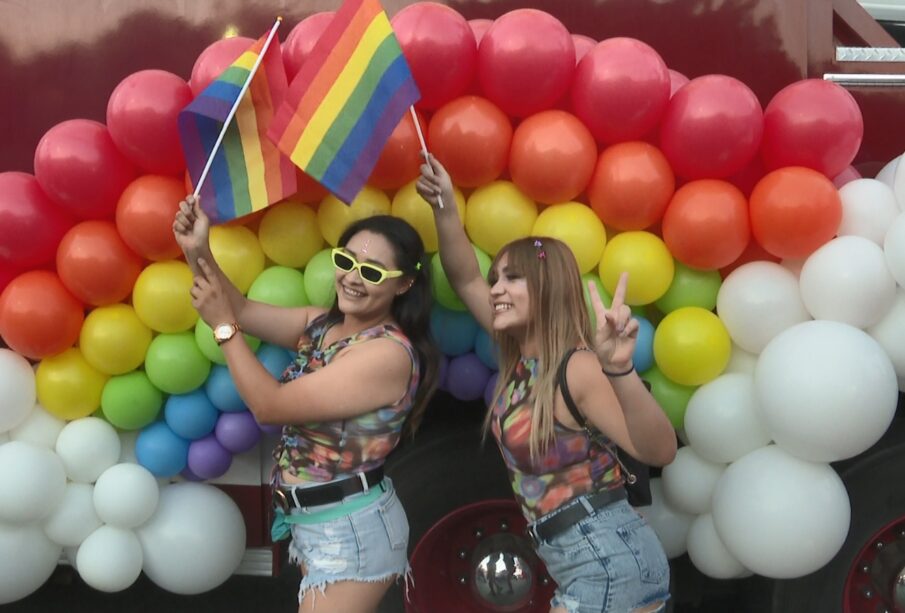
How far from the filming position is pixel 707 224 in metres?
2.34

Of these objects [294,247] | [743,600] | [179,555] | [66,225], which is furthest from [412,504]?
[66,225]

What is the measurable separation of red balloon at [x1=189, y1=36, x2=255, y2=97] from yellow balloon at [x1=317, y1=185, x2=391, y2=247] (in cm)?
46

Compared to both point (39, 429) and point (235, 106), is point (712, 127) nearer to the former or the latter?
point (235, 106)

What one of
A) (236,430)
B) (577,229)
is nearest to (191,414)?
(236,430)

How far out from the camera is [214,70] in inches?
95.8

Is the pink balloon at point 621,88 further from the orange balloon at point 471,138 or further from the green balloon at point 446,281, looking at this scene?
the green balloon at point 446,281

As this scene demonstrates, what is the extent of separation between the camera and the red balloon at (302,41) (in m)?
2.46


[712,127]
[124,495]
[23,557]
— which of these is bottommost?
[23,557]

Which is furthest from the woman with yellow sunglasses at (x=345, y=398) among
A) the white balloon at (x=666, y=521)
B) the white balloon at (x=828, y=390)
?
the white balloon at (x=828, y=390)

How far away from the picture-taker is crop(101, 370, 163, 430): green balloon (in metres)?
2.57

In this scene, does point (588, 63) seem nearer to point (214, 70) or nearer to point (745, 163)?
point (745, 163)

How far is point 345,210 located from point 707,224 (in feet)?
3.26

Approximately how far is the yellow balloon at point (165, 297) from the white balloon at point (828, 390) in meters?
1.61

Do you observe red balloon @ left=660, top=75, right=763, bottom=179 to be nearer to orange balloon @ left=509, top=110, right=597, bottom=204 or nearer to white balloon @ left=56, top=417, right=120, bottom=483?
orange balloon @ left=509, top=110, right=597, bottom=204
